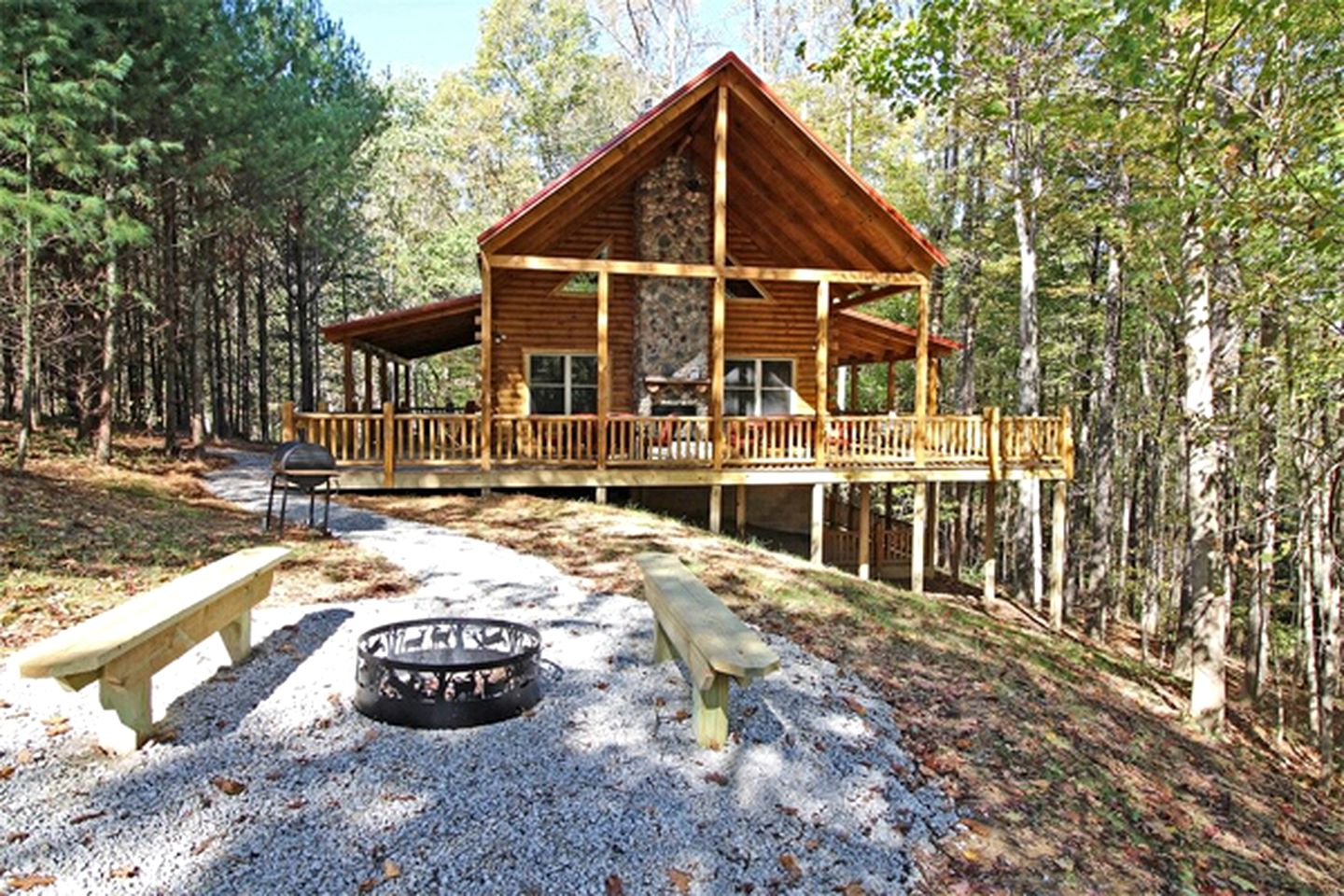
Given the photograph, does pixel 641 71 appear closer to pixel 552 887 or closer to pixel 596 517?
pixel 596 517

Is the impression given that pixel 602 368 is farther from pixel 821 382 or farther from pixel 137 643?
pixel 137 643

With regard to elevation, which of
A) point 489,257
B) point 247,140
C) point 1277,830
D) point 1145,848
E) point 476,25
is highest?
point 476,25

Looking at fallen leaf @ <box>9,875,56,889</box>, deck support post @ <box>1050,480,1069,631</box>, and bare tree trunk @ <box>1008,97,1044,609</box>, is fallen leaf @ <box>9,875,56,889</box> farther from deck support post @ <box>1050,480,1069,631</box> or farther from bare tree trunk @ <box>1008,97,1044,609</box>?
bare tree trunk @ <box>1008,97,1044,609</box>

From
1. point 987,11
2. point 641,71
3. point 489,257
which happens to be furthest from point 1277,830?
point 641,71

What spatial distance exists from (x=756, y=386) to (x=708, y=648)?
1195 cm

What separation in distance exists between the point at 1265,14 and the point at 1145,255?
A: 7401 mm

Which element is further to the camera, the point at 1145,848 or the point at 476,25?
the point at 476,25

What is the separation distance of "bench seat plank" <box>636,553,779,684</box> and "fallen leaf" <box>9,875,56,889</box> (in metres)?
2.76

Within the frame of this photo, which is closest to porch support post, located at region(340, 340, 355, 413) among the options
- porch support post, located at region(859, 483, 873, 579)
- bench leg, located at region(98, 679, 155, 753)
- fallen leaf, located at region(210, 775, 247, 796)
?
porch support post, located at region(859, 483, 873, 579)

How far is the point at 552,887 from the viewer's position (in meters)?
3.11

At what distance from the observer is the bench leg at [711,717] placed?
4.16 m

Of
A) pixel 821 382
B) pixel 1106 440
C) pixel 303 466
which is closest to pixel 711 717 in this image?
pixel 303 466

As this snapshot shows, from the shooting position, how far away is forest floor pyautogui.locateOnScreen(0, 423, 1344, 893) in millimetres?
4262

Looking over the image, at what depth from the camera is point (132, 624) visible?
3732 mm
